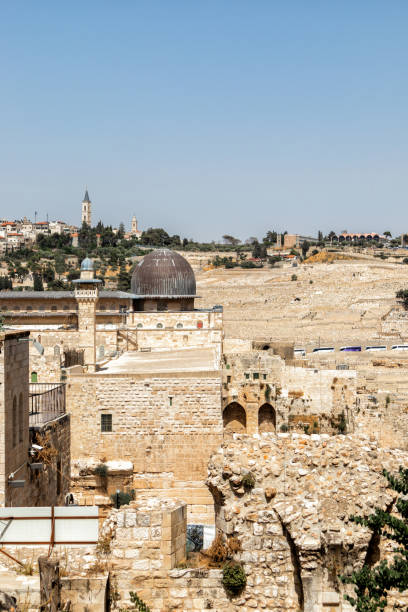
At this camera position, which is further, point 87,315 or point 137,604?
point 87,315

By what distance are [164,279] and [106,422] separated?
1767 cm

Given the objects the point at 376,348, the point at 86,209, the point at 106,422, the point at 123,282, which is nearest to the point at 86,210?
the point at 86,209

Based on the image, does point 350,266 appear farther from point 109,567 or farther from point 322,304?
point 109,567

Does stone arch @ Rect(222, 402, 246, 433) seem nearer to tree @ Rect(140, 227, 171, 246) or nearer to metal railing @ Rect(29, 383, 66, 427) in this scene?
metal railing @ Rect(29, 383, 66, 427)

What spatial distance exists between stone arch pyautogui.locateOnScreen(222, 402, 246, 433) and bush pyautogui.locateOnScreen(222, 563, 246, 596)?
568 inches

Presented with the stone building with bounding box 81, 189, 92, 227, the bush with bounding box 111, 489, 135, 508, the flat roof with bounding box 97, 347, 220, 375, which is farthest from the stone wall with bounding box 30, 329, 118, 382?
the stone building with bounding box 81, 189, 92, 227

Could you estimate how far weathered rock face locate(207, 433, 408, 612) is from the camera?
5535 mm

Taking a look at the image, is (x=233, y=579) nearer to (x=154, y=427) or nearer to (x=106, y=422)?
(x=154, y=427)

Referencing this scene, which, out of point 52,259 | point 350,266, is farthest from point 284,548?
point 52,259

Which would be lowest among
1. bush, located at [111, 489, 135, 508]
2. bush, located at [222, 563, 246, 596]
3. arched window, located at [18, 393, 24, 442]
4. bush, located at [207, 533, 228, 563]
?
bush, located at [111, 489, 135, 508]

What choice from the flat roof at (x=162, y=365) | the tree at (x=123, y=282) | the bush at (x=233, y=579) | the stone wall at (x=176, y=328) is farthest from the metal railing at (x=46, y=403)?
the tree at (x=123, y=282)

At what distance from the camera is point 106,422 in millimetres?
12914

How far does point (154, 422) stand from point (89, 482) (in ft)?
4.78

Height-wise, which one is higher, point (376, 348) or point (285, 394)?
point (285, 394)
